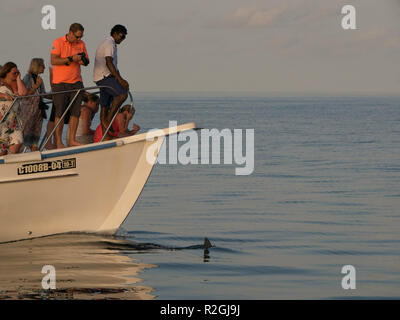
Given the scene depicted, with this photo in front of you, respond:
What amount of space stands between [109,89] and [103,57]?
519 mm

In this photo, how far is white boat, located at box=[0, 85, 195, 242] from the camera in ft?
50.1

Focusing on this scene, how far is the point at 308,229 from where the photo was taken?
17.8 m

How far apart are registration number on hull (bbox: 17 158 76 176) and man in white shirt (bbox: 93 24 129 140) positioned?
0.85 m

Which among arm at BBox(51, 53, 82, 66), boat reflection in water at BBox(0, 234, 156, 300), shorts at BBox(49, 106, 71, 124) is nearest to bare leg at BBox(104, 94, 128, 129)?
shorts at BBox(49, 106, 71, 124)

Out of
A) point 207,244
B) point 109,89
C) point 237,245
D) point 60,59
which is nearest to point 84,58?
point 60,59

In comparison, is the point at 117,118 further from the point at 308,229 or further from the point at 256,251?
the point at 308,229

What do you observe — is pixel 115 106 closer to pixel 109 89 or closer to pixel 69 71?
pixel 109 89

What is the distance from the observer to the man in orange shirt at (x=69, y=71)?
14.7m

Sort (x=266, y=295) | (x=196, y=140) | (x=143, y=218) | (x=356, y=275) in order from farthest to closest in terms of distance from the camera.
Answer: (x=196, y=140)
(x=143, y=218)
(x=356, y=275)
(x=266, y=295)

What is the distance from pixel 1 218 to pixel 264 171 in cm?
1381

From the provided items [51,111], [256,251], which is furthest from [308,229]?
[51,111]

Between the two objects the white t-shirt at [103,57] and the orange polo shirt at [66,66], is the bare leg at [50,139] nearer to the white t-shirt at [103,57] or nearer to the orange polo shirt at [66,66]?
the orange polo shirt at [66,66]

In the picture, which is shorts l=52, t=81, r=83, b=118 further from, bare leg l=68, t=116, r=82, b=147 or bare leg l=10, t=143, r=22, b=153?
bare leg l=10, t=143, r=22, b=153

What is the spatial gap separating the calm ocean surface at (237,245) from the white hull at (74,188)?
0.92 ft
